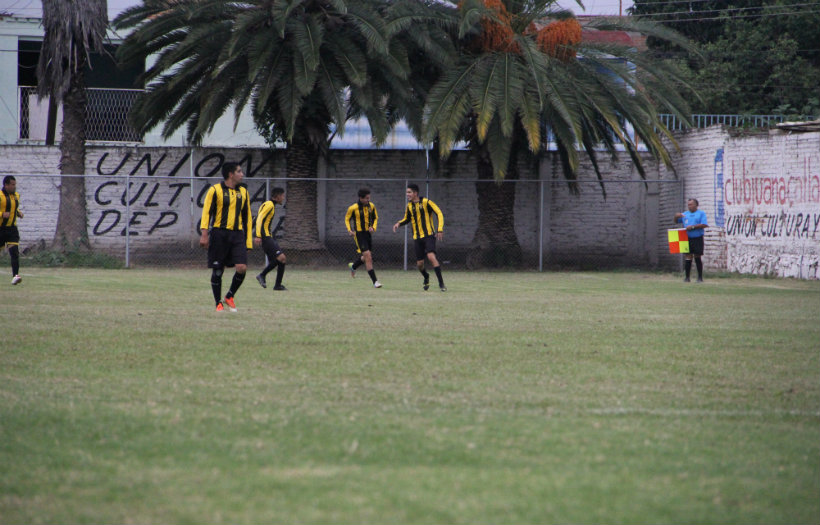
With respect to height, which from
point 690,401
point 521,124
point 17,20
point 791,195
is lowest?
point 690,401

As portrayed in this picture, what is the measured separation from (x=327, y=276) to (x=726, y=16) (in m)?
25.2

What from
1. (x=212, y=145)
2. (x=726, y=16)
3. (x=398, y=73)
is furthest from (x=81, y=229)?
(x=726, y=16)

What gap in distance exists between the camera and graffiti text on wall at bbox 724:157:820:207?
813 inches

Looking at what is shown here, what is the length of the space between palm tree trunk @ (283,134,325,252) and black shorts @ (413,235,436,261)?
8283 mm

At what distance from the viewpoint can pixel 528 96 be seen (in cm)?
2272

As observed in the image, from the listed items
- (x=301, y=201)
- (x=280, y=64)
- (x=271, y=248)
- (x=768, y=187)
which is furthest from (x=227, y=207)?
(x=768, y=187)

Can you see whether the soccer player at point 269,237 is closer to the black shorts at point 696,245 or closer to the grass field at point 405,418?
the grass field at point 405,418

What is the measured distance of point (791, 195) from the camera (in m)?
21.1

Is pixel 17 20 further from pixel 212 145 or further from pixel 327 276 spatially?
pixel 327 276

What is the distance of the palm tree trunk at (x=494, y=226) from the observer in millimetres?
25781

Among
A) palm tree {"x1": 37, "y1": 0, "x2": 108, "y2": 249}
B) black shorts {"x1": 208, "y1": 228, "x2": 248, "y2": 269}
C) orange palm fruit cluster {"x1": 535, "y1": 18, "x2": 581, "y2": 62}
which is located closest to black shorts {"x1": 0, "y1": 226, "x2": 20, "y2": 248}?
black shorts {"x1": 208, "y1": 228, "x2": 248, "y2": 269}

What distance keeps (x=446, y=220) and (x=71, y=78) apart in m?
10.6

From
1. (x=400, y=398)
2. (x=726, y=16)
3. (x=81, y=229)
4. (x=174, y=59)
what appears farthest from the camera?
(x=726, y=16)

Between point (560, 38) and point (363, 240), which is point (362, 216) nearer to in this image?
point (363, 240)
